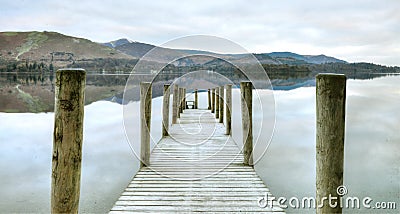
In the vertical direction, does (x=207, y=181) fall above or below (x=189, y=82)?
below

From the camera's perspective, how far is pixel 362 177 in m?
9.65

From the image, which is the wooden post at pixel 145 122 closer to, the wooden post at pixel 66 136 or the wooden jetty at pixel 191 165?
the wooden jetty at pixel 191 165

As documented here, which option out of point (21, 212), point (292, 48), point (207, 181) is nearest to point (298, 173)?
point (207, 181)

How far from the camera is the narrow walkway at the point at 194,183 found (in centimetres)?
466

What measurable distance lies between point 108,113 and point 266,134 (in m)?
14.0

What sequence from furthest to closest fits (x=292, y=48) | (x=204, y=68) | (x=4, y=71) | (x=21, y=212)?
(x=4, y=71)
(x=292, y=48)
(x=204, y=68)
(x=21, y=212)

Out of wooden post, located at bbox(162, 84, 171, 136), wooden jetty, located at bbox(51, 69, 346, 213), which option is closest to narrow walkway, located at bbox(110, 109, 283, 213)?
wooden jetty, located at bbox(51, 69, 346, 213)

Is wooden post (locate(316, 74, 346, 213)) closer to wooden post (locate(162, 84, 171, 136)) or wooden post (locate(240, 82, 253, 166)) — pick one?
wooden post (locate(240, 82, 253, 166))

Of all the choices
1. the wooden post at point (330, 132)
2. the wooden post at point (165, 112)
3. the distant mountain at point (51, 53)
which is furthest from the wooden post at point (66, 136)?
the distant mountain at point (51, 53)

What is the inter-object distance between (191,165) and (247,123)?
130cm

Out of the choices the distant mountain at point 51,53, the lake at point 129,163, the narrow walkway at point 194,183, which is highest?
the distant mountain at point 51,53

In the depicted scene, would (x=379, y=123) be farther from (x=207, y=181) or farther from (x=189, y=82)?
(x=207, y=181)

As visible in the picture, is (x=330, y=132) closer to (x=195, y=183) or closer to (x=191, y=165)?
(x=195, y=183)

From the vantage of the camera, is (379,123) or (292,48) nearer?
(379,123)
